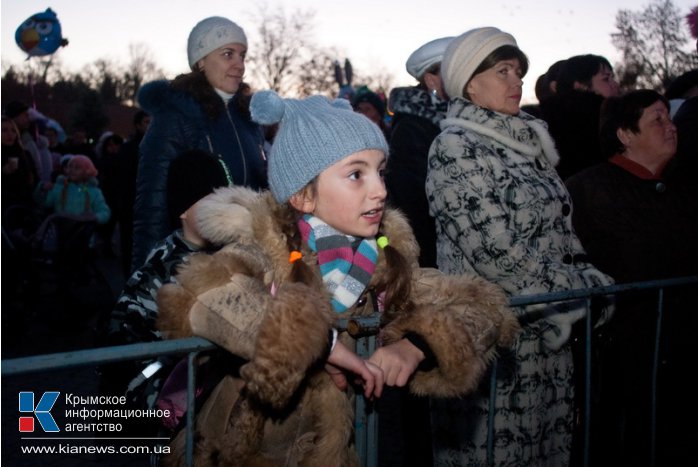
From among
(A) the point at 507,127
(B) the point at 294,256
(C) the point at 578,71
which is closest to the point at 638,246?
(A) the point at 507,127

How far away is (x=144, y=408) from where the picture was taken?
2.12 meters

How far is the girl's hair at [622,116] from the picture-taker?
3561mm

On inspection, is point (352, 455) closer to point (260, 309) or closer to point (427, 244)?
point (260, 309)

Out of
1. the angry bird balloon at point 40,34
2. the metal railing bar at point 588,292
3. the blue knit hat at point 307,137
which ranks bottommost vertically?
the metal railing bar at point 588,292

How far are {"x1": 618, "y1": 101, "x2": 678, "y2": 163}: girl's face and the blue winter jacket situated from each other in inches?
77.8

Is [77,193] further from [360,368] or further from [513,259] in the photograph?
[360,368]

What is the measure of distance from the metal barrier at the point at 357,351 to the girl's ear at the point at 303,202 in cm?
40

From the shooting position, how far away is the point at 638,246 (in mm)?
3320

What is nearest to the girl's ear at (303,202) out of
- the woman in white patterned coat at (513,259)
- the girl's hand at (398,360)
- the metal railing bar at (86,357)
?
the girl's hand at (398,360)

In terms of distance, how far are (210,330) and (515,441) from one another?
1.58 meters

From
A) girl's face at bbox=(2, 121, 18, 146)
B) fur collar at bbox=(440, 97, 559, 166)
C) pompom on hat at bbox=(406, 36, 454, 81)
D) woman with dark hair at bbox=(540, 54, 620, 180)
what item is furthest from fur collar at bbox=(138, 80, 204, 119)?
girl's face at bbox=(2, 121, 18, 146)

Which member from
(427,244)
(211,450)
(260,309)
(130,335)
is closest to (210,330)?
(260,309)

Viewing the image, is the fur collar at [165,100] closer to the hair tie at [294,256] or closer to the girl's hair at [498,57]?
the girl's hair at [498,57]

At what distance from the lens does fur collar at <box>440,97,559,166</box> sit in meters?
2.93
